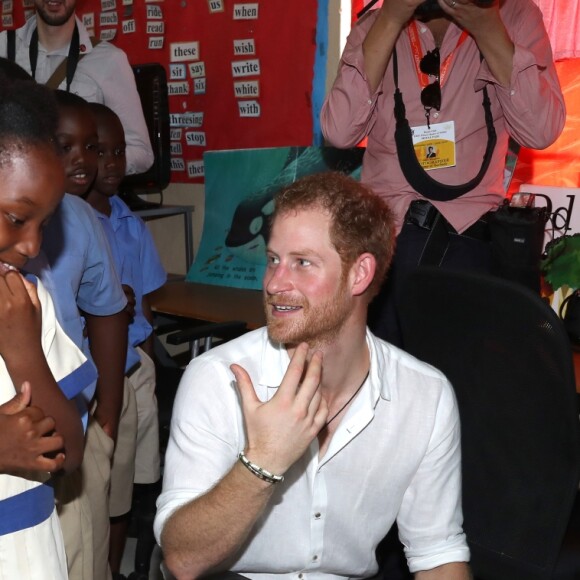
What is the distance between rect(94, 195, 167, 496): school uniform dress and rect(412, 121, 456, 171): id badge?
39.7 inches

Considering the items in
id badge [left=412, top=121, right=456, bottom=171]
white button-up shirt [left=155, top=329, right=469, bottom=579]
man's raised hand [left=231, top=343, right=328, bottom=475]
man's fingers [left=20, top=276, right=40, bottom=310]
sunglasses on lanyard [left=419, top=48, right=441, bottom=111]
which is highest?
sunglasses on lanyard [left=419, top=48, right=441, bottom=111]

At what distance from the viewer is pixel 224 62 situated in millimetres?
4113

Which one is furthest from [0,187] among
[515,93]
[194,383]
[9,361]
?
[515,93]

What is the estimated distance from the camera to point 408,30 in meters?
2.33

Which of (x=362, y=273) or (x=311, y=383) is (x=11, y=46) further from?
(x=311, y=383)

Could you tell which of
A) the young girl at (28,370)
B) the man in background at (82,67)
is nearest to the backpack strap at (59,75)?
the man in background at (82,67)

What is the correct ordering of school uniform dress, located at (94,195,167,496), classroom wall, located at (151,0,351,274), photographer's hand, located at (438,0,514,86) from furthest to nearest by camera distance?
classroom wall, located at (151,0,351,274) < school uniform dress, located at (94,195,167,496) < photographer's hand, located at (438,0,514,86)

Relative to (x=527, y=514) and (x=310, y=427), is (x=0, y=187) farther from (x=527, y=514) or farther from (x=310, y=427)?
(x=527, y=514)

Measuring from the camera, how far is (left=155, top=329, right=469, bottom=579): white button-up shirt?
1512mm

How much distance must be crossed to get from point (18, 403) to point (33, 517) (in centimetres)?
21

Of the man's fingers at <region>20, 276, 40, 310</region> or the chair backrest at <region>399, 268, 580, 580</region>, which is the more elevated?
the man's fingers at <region>20, 276, 40, 310</region>

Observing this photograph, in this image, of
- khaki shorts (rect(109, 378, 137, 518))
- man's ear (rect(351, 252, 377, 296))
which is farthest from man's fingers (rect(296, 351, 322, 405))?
khaki shorts (rect(109, 378, 137, 518))

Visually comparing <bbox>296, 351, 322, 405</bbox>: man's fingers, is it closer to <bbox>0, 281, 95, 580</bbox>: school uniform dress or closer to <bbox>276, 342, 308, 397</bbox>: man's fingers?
<bbox>276, 342, 308, 397</bbox>: man's fingers

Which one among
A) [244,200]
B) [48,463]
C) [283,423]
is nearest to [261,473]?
[283,423]
